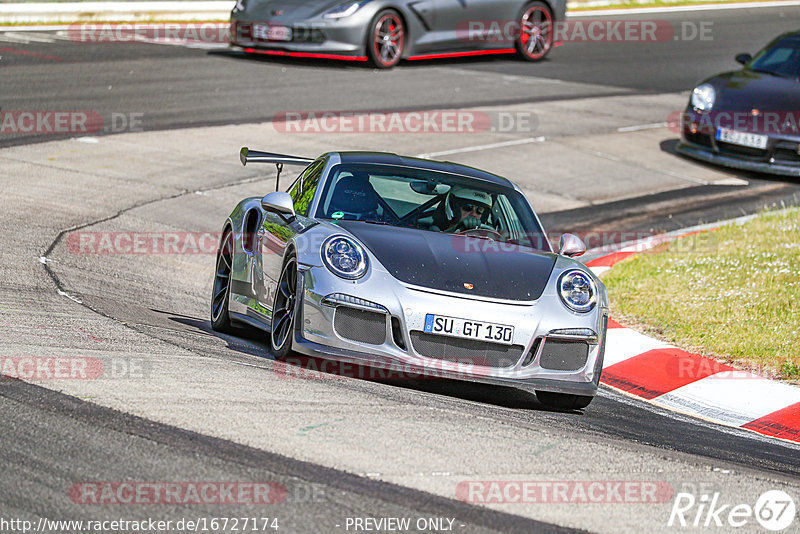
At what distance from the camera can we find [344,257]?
A: 243 inches

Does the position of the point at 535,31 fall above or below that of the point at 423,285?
above

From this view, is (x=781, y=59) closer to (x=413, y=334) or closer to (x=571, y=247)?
(x=571, y=247)

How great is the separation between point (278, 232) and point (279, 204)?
24 centimetres

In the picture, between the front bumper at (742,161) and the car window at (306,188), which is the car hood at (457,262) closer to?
the car window at (306,188)

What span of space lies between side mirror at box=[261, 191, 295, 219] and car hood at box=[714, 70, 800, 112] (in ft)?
29.8

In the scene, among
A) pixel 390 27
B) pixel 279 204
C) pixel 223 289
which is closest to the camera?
pixel 279 204

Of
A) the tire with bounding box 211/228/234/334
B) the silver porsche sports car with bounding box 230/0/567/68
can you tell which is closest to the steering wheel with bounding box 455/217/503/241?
the tire with bounding box 211/228/234/334

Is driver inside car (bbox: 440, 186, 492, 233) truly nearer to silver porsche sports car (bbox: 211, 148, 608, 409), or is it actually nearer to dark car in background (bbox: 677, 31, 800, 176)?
silver porsche sports car (bbox: 211, 148, 608, 409)

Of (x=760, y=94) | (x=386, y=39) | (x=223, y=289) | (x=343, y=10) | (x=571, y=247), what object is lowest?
(x=223, y=289)

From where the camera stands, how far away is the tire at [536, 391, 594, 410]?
641 cm

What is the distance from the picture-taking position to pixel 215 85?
16375 millimetres

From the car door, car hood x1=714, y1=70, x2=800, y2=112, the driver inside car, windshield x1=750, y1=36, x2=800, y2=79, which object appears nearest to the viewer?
the car door

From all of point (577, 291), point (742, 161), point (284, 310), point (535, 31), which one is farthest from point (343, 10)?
point (577, 291)

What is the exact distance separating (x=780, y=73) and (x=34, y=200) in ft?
31.7
